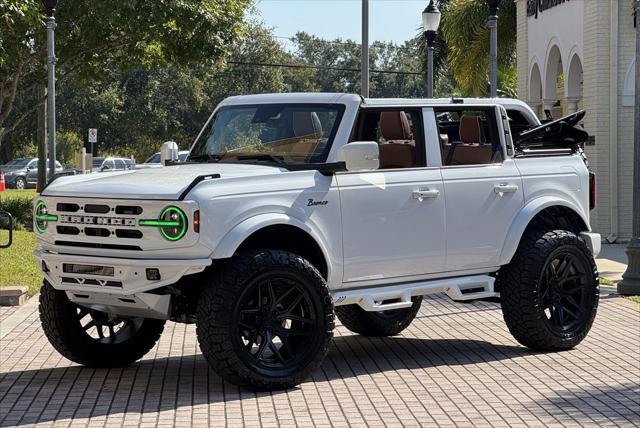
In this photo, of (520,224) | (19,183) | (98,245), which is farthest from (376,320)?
(19,183)

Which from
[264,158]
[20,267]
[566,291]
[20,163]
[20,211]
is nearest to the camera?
[264,158]

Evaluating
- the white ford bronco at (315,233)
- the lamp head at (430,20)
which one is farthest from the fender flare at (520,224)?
the lamp head at (430,20)

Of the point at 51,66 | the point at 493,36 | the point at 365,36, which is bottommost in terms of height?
the point at 51,66

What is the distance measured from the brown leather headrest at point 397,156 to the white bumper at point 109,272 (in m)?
2.30

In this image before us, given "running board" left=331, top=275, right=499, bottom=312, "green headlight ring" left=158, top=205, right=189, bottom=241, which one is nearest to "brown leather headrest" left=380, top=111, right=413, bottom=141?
"running board" left=331, top=275, right=499, bottom=312

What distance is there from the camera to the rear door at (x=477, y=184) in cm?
1057

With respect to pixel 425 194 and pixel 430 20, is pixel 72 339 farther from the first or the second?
pixel 430 20

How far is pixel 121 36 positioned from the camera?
32.0 metres

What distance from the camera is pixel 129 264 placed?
891cm

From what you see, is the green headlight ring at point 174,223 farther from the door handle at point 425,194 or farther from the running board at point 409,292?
the door handle at point 425,194

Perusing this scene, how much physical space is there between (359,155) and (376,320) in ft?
8.96

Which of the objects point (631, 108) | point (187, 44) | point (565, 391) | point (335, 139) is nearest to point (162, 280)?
point (335, 139)

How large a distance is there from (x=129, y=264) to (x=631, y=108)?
17.3 metres

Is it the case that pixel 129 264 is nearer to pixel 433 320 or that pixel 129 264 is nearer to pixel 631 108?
pixel 433 320
